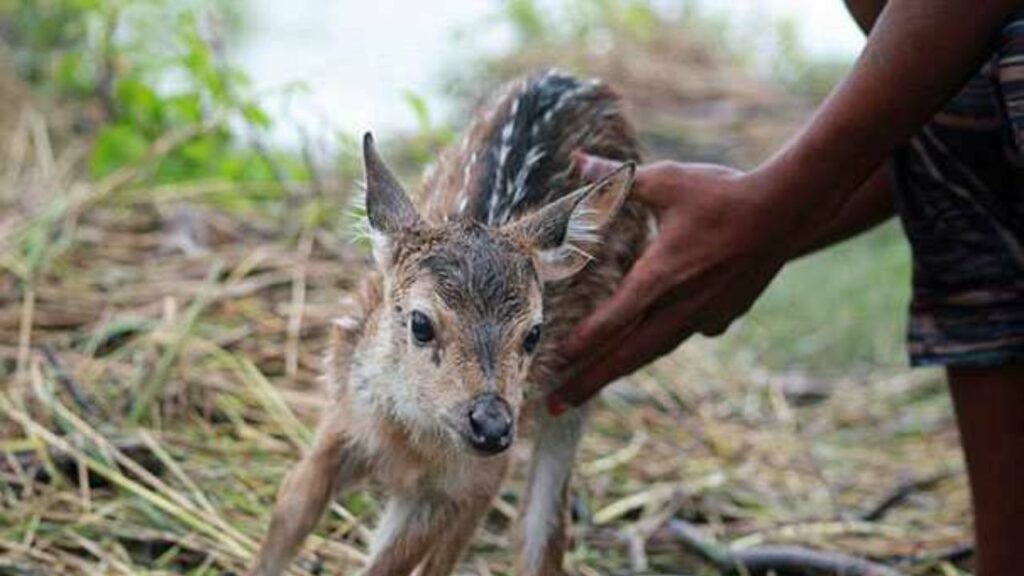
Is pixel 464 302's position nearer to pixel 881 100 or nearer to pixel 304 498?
pixel 304 498

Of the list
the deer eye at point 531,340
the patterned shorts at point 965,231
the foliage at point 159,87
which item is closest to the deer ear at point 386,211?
the deer eye at point 531,340

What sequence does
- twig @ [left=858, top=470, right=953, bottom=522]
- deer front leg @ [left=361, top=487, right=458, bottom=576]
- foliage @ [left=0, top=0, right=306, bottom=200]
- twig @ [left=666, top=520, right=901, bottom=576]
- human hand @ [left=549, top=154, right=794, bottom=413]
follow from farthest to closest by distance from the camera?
foliage @ [left=0, top=0, right=306, bottom=200] < twig @ [left=858, top=470, right=953, bottom=522] < twig @ [left=666, top=520, right=901, bottom=576] < deer front leg @ [left=361, top=487, right=458, bottom=576] < human hand @ [left=549, top=154, right=794, bottom=413]

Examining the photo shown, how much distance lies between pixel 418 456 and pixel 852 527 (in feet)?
5.29

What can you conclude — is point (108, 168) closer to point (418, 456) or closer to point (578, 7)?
point (418, 456)

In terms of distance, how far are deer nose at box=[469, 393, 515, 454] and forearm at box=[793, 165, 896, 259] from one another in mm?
1023

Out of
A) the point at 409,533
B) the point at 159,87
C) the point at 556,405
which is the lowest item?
the point at 409,533

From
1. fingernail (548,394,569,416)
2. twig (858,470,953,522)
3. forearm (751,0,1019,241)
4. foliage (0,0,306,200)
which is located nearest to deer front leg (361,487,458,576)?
fingernail (548,394,569,416)

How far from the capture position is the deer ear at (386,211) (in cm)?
364

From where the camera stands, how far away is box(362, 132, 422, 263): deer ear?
143 inches

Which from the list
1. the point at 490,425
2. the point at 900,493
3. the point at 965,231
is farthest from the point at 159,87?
the point at 490,425

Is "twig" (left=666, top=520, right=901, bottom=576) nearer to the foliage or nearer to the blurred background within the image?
the blurred background

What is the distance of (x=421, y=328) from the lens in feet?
11.7

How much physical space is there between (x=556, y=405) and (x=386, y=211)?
0.63 metres

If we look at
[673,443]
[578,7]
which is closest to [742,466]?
[673,443]
